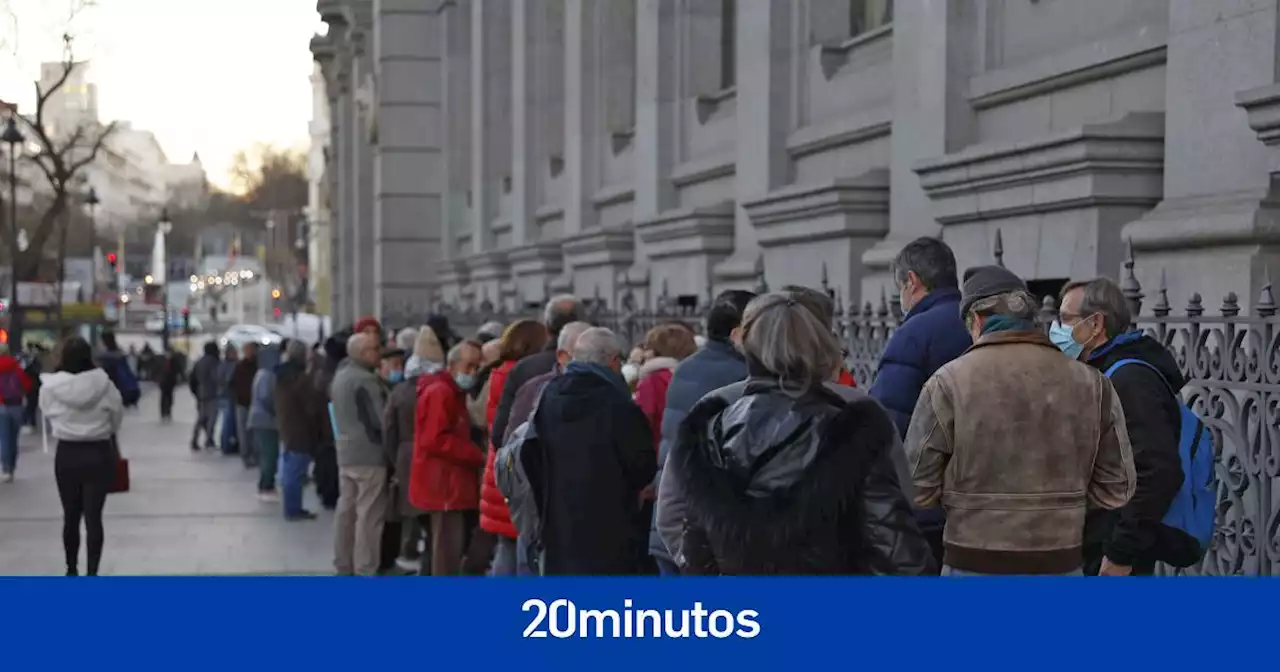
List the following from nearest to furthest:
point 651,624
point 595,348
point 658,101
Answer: point 651,624 → point 595,348 → point 658,101

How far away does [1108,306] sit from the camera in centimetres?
627

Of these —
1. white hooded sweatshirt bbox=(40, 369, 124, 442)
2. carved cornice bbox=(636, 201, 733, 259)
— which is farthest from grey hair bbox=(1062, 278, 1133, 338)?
carved cornice bbox=(636, 201, 733, 259)

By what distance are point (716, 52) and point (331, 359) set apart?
4711mm

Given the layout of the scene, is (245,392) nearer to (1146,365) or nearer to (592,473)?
(592,473)

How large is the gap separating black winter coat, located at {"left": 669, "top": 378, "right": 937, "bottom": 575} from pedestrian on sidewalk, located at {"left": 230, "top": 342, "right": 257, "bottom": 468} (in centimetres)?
1900

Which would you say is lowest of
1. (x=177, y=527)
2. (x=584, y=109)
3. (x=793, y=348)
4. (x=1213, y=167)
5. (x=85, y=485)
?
(x=177, y=527)

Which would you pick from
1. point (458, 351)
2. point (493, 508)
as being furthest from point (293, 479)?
point (493, 508)

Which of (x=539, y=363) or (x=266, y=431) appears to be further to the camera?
(x=266, y=431)

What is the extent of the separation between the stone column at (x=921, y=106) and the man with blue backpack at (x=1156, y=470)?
4824 millimetres

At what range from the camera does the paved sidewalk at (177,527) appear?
1395cm

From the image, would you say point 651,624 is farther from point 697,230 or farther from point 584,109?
point 584,109

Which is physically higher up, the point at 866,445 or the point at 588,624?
the point at 866,445

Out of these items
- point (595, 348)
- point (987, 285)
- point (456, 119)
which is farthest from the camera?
point (456, 119)

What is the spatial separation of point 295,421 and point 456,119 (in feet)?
41.3
